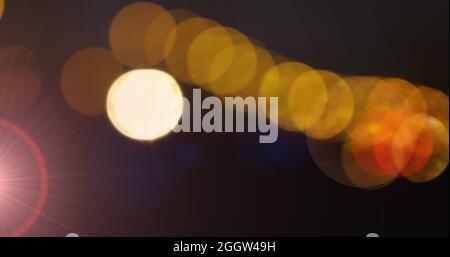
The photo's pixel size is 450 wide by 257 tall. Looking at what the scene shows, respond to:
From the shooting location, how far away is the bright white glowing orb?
8.97 ft

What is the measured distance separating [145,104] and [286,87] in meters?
0.74

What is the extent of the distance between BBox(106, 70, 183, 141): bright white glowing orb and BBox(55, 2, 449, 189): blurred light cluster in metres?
0.05

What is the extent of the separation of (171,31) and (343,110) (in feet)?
3.26

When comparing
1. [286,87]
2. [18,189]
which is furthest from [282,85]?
[18,189]

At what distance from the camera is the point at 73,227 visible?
2.73 meters

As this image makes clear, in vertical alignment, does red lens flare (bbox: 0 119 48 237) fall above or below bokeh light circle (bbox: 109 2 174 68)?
Result: below

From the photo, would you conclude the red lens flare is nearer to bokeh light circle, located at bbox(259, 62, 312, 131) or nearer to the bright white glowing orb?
the bright white glowing orb

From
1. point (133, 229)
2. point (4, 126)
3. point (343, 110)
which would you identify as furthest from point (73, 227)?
point (343, 110)

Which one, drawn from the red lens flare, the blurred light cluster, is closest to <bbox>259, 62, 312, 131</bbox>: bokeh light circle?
the blurred light cluster

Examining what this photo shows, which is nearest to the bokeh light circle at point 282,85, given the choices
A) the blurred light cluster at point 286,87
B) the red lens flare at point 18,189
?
the blurred light cluster at point 286,87

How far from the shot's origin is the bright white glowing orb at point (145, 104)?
2734mm

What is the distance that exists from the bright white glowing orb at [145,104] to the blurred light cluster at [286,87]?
0.05 m

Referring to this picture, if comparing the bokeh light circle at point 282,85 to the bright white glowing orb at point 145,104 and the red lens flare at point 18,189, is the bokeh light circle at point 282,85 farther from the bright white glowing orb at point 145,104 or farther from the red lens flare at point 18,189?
the red lens flare at point 18,189

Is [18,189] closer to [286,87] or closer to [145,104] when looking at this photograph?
[145,104]
